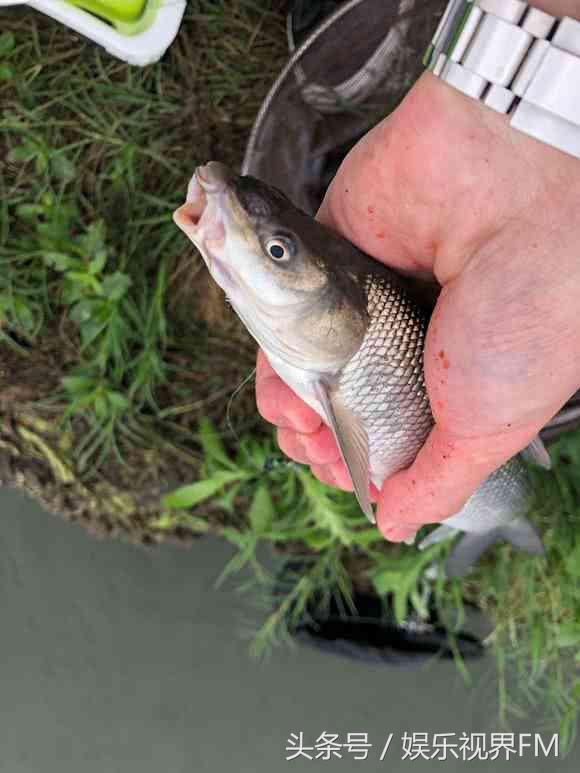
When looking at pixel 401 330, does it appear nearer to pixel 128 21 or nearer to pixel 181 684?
pixel 128 21

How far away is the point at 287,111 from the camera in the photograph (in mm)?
1621

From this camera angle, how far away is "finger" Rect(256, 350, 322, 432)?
1374 millimetres

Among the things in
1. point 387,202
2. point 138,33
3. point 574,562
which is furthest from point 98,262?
point 574,562

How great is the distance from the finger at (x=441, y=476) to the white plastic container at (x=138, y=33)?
102 cm

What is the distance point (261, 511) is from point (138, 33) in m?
1.14

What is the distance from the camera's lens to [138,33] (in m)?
1.59

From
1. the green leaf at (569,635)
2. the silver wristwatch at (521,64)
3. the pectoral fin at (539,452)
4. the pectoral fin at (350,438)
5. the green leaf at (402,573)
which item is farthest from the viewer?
the green leaf at (402,573)

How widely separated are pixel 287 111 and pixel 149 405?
0.81m

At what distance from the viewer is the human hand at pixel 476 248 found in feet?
3.13

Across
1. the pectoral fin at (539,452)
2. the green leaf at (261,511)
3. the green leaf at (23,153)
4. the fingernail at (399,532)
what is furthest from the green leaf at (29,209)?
the pectoral fin at (539,452)

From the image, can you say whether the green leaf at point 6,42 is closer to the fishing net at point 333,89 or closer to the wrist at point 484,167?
the fishing net at point 333,89

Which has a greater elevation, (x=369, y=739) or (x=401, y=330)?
(x=401, y=330)

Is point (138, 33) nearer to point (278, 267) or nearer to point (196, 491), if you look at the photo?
point (278, 267)

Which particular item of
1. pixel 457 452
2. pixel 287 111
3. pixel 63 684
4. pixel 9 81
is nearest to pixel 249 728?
pixel 63 684
